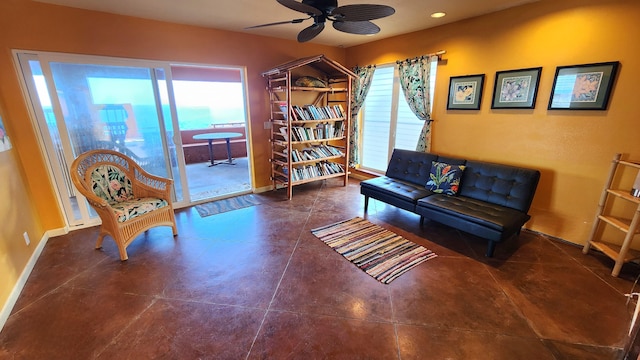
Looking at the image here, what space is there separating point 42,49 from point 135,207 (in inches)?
74.3

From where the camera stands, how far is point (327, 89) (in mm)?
4465

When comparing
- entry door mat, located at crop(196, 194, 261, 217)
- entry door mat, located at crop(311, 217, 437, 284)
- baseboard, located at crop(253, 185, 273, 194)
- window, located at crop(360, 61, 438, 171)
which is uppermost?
window, located at crop(360, 61, 438, 171)

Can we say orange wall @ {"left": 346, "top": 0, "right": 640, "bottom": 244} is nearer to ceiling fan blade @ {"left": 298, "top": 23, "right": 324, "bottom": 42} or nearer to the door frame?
ceiling fan blade @ {"left": 298, "top": 23, "right": 324, "bottom": 42}

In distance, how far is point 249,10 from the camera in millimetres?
2926

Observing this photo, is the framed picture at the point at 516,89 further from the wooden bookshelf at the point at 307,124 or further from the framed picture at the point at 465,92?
the wooden bookshelf at the point at 307,124

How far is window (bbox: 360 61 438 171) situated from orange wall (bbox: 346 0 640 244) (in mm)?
587

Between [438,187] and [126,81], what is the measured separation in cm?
416

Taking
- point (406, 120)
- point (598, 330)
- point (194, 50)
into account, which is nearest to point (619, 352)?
point (598, 330)

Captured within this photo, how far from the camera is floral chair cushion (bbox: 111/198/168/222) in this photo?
2.61 m

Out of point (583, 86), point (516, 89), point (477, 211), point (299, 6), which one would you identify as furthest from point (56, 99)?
point (583, 86)

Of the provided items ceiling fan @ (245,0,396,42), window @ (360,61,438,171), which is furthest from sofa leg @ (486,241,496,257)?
ceiling fan @ (245,0,396,42)

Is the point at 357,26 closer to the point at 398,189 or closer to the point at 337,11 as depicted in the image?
the point at 337,11

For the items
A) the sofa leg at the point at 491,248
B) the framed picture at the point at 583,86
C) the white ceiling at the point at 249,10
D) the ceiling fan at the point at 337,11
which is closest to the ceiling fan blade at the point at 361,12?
the ceiling fan at the point at 337,11

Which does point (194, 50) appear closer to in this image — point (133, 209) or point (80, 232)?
point (133, 209)
